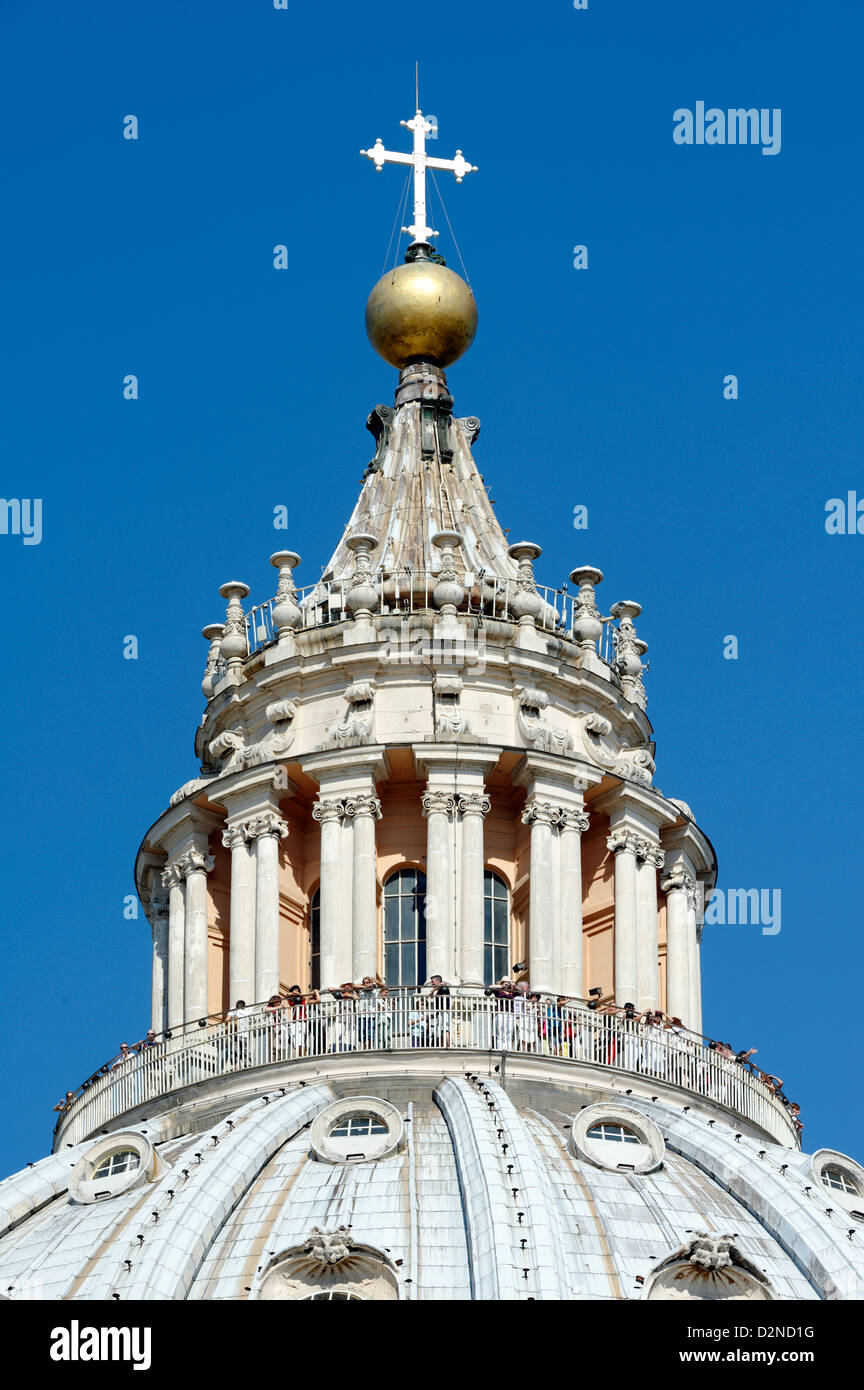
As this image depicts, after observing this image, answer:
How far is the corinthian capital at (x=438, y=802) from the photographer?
6994cm

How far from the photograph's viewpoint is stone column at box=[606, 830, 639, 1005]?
232 ft

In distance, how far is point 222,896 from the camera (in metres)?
73.3

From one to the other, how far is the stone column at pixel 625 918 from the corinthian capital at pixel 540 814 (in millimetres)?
2105

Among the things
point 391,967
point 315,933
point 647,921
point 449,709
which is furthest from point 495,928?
point 449,709

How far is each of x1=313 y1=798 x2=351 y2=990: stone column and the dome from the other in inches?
112

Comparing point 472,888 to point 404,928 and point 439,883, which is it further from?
point 404,928

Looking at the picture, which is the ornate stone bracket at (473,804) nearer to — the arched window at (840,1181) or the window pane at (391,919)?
the window pane at (391,919)

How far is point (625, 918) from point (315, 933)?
19.5 feet

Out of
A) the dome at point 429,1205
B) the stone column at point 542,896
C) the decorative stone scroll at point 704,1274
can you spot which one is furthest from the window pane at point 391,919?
the decorative stone scroll at point 704,1274

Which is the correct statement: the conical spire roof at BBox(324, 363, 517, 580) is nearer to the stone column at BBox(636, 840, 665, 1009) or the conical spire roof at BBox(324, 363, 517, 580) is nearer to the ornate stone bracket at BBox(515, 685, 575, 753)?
the ornate stone bracket at BBox(515, 685, 575, 753)

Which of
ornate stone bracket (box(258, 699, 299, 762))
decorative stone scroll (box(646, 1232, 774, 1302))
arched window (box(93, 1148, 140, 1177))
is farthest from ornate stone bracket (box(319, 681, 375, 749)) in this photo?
decorative stone scroll (box(646, 1232, 774, 1302))

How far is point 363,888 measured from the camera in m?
69.2
